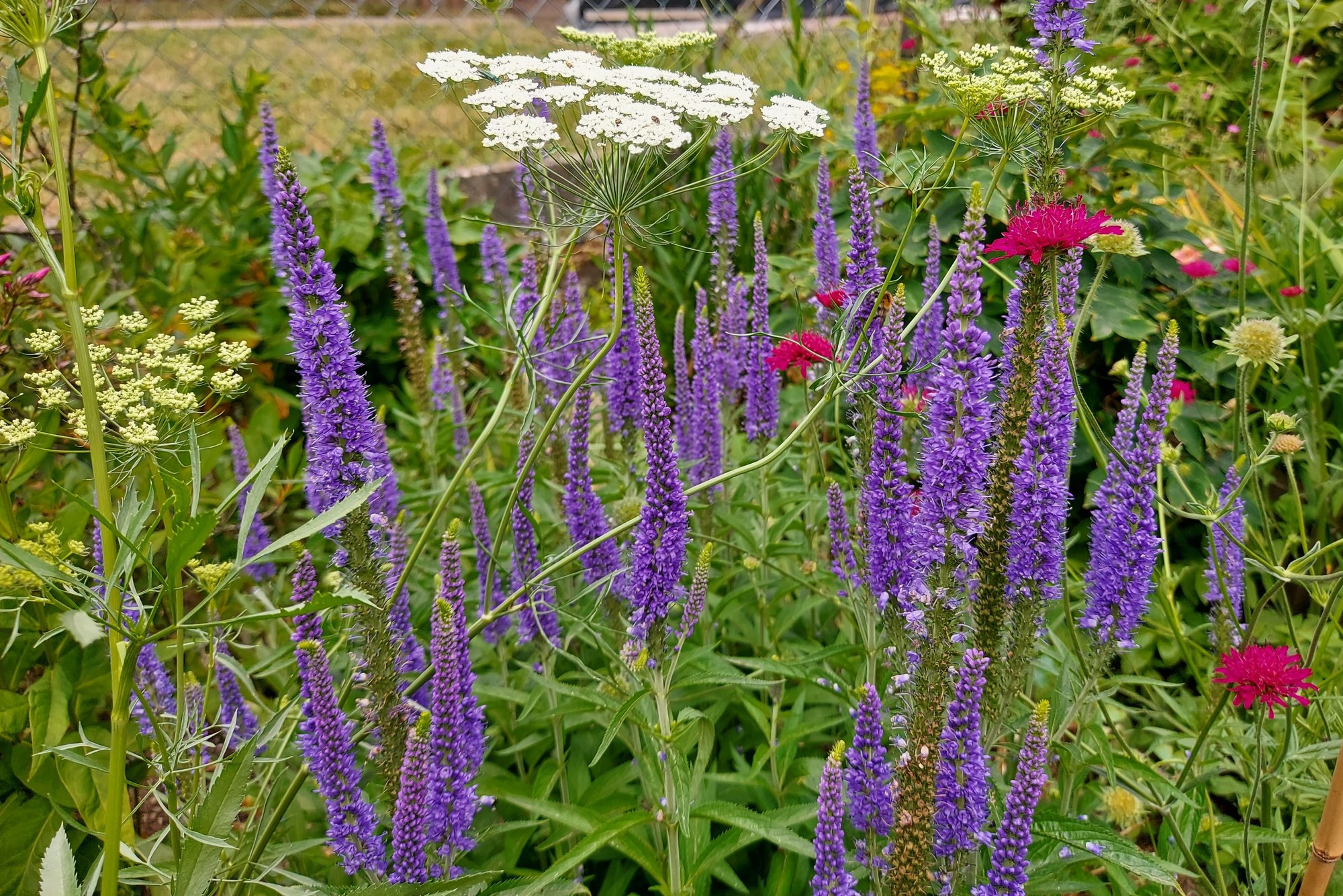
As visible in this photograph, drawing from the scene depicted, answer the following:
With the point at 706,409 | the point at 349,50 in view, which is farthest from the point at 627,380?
the point at 349,50

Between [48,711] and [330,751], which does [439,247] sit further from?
[330,751]

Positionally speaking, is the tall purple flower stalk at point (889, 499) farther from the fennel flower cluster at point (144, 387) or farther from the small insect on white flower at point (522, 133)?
the fennel flower cluster at point (144, 387)

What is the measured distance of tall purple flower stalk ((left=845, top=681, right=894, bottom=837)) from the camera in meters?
2.16

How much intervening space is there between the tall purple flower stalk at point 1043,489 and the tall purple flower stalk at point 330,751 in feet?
5.06

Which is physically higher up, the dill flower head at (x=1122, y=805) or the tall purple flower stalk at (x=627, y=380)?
the tall purple flower stalk at (x=627, y=380)

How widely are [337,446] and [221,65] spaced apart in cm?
947

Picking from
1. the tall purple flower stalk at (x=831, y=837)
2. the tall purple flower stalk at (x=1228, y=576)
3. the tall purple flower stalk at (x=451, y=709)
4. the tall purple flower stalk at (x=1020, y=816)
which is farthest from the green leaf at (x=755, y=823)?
the tall purple flower stalk at (x=1228, y=576)

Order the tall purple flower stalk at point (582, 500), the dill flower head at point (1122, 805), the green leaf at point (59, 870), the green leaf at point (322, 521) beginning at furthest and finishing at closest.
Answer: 1. the tall purple flower stalk at point (582, 500)
2. the dill flower head at point (1122, 805)
3. the green leaf at point (59, 870)
4. the green leaf at point (322, 521)

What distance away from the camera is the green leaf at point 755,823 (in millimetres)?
2342

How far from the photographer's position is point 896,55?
29.3ft

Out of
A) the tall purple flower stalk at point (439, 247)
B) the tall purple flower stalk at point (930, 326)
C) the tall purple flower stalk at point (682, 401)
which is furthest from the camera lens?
the tall purple flower stalk at point (439, 247)

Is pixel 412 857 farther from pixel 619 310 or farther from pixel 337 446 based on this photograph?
pixel 619 310

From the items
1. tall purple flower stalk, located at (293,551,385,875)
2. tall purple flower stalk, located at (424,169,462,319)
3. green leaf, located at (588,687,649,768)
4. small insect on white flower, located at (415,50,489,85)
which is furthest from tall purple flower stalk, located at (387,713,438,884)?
tall purple flower stalk, located at (424,169,462,319)

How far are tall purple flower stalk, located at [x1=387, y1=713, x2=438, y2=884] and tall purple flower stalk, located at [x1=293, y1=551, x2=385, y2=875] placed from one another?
0.19m
